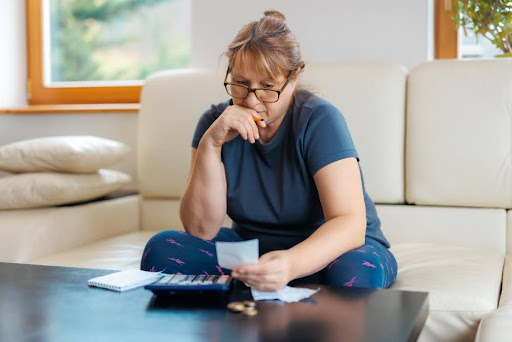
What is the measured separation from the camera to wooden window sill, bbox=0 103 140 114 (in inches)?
115

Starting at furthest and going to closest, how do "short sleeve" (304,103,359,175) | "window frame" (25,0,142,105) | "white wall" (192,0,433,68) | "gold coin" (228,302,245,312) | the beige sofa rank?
"window frame" (25,0,142,105), "white wall" (192,0,433,68), the beige sofa, "short sleeve" (304,103,359,175), "gold coin" (228,302,245,312)

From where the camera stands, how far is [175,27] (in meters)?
3.15

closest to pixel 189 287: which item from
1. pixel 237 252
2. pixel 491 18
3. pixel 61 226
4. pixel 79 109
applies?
pixel 237 252

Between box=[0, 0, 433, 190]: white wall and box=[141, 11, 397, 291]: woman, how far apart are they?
0.88 meters

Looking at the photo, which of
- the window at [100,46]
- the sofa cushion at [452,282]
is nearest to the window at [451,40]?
the sofa cushion at [452,282]

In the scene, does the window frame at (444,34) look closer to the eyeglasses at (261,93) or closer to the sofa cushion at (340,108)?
the sofa cushion at (340,108)

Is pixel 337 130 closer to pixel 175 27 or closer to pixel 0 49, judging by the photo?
pixel 175 27

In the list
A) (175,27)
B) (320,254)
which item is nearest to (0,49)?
(175,27)

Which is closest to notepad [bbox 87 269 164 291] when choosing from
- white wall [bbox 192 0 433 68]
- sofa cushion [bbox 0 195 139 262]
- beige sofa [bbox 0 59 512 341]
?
beige sofa [bbox 0 59 512 341]

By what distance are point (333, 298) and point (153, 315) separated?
304mm

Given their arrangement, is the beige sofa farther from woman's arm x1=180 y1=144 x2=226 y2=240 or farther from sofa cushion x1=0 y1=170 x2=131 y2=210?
woman's arm x1=180 y1=144 x2=226 y2=240

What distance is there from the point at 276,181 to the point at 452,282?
18.8 inches

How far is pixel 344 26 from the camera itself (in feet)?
8.63

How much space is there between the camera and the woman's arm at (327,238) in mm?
1203
